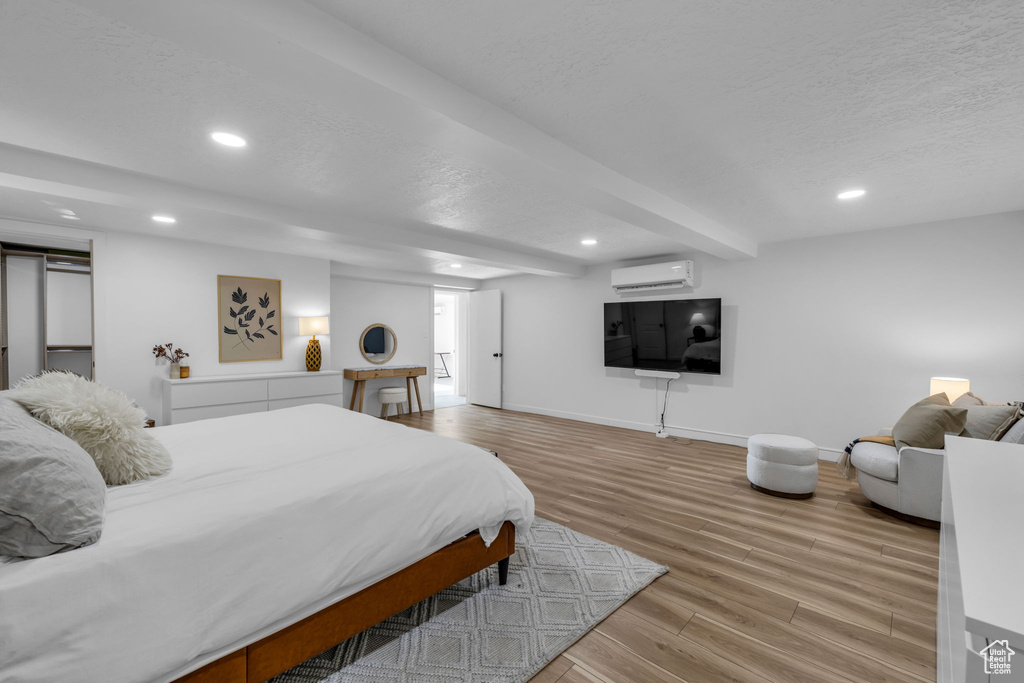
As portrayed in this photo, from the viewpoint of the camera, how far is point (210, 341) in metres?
4.85

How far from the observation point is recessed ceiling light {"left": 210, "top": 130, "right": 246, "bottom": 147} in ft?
7.38

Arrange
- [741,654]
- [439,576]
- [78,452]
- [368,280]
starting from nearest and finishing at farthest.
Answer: [78,452] < [741,654] < [439,576] < [368,280]

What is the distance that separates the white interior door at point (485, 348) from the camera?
7.65 m

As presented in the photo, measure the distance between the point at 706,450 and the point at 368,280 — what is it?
5.33 metres

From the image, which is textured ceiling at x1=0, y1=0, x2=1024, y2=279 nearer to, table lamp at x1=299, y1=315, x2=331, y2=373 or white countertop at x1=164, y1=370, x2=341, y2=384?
white countertop at x1=164, y1=370, x2=341, y2=384

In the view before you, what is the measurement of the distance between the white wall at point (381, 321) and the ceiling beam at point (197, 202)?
1.99 metres

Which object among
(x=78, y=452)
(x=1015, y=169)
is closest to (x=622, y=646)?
(x=78, y=452)

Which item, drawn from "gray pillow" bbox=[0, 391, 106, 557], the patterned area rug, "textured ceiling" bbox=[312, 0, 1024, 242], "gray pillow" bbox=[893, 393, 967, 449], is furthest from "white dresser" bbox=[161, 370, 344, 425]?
"gray pillow" bbox=[893, 393, 967, 449]

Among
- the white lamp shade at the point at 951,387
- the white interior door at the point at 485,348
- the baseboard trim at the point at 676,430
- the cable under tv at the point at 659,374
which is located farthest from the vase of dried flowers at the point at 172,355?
the white lamp shade at the point at 951,387

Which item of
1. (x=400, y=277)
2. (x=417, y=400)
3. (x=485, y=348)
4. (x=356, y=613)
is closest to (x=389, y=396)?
(x=417, y=400)

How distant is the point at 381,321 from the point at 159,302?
2.87 metres

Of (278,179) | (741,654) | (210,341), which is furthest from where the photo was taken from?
(210,341)

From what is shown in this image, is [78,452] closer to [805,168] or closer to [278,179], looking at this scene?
[278,179]

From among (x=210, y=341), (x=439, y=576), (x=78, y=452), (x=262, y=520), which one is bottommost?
(x=439, y=576)
